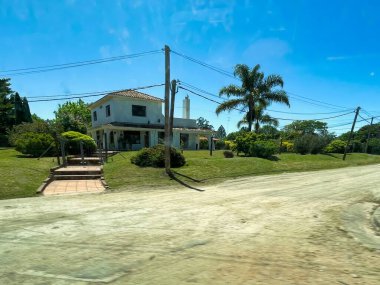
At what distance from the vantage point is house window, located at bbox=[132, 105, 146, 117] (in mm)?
32812

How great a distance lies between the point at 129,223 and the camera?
24.1 ft

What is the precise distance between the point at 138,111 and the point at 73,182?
19.7 meters

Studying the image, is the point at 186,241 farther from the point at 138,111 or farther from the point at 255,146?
the point at 138,111

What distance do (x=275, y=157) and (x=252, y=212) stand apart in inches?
726

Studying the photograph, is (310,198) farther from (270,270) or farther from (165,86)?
(165,86)

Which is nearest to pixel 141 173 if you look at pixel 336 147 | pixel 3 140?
pixel 3 140

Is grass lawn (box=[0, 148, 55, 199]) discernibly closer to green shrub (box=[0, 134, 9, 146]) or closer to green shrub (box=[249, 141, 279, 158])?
green shrub (box=[249, 141, 279, 158])

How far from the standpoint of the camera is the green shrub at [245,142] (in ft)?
87.8

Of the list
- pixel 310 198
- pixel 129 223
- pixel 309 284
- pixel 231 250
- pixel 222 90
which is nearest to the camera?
pixel 309 284

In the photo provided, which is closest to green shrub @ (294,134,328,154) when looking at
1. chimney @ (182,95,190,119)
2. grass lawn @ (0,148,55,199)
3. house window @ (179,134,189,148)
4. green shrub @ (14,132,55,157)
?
house window @ (179,134,189,148)

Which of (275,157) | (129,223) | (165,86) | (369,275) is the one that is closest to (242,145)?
(275,157)

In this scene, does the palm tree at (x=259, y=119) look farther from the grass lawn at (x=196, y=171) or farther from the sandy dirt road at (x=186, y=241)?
the sandy dirt road at (x=186, y=241)

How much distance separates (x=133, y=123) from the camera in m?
32.4

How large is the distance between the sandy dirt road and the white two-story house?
2061cm
